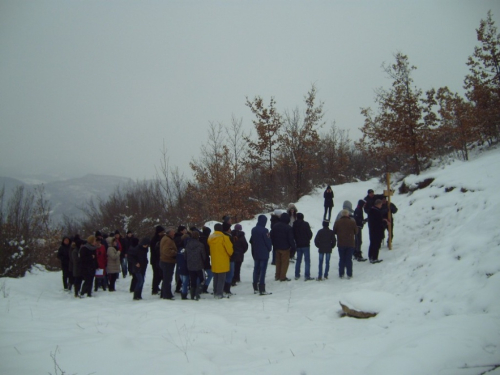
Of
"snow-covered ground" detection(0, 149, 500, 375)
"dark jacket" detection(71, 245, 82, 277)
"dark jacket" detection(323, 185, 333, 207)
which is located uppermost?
"dark jacket" detection(323, 185, 333, 207)

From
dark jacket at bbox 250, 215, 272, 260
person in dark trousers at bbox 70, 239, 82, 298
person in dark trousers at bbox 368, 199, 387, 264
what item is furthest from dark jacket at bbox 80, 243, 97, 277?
person in dark trousers at bbox 368, 199, 387, 264

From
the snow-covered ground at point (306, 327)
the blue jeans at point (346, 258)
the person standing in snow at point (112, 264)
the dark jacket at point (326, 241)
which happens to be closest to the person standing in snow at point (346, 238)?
the blue jeans at point (346, 258)

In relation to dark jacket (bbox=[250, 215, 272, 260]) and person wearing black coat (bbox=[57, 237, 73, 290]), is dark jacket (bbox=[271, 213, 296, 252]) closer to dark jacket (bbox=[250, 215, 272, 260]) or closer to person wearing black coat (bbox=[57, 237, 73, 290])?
dark jacket (bbox=[250, 215, 272, 260])

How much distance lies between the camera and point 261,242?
372 inches

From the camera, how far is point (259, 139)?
2608 centimetres

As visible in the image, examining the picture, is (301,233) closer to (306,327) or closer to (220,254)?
(220,254)

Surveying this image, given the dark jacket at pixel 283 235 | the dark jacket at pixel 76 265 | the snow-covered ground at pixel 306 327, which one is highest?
the dark jacket at pixel 283 235

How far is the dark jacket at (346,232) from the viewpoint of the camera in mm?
9594

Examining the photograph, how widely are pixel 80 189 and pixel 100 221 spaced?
129m

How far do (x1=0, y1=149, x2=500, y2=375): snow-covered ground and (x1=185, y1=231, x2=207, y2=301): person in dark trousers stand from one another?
0.54 metres

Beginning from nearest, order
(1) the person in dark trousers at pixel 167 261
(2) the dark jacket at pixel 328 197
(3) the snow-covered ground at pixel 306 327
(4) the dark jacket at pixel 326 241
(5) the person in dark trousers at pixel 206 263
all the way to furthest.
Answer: (3) the snow-covered ground at pixel 306 327
(1) the person in dark trousers at pixel 167 261
(5) the person in dark trousers at pixel 206 263
(4) the dark jacket at pixel 326 241
(2) the dark jacket at pixel 328 197

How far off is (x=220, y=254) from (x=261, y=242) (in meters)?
1.44

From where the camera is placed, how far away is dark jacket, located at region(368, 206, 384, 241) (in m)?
10.2

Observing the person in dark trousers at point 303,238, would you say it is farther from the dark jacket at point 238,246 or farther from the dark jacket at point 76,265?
the dark jacket at point 76,265
